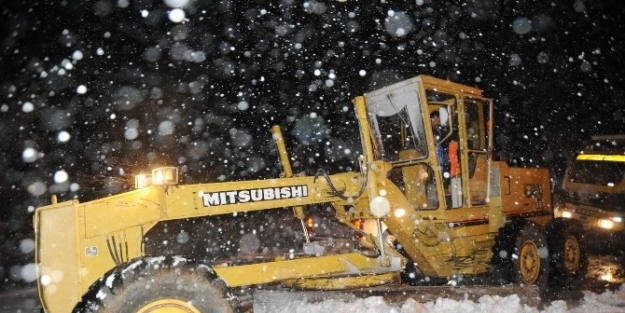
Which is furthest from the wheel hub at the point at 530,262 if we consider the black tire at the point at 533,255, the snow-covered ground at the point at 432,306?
the snow-covered ground at the point at 432,306

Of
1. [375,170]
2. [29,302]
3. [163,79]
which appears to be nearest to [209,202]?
[375,170]

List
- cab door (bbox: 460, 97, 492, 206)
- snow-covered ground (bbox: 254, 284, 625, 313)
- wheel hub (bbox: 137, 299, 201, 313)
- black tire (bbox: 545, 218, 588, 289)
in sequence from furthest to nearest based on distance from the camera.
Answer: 1. black tire (bbox: 545, 218, 588, 289)
2. cab door (bbox: 460, 97, 492, 206)
3. snow-covered ground (bbox: 254, 284, 625, 313)
4. wheel hub (bbox: 137, 299, 201, 313)

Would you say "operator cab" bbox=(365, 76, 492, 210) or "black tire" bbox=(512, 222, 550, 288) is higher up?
"operator cab" bbox=(365, 76, 492, 210)

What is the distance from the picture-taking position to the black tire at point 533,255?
6.19 m

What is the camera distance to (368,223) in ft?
23.3

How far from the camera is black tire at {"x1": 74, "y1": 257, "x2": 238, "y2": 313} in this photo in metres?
3.06

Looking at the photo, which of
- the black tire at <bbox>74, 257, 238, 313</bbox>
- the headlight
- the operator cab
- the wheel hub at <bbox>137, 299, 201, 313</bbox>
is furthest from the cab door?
the headlight

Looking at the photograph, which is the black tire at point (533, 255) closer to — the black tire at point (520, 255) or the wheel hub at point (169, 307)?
the black tire at point (520, 255)

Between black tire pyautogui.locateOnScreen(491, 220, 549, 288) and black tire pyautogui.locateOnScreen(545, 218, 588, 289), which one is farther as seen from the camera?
black tire pyautogui.locateOnScreen(545, 218, 588, 289)

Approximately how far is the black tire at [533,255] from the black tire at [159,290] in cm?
438

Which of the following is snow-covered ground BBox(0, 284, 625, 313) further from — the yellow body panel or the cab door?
the yellow body panel

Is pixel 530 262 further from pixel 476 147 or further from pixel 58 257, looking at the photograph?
pixel 58 257

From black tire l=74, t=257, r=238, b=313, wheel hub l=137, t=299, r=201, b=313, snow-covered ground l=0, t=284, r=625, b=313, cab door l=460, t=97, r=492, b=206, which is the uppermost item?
cab door l=460, t=97, r=492, b=206

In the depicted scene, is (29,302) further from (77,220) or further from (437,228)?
(437,228)
